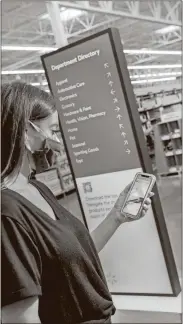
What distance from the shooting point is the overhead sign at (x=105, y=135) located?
1.24 metres

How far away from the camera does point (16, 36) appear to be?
9.61 metres

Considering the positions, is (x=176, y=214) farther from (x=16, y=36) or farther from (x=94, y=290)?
(x=16, y=36)

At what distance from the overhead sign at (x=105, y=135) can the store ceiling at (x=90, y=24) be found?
3.45 m

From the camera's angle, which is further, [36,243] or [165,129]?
[165,129]

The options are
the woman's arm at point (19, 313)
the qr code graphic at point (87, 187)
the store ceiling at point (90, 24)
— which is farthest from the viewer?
the store ceiling at point (90, 24)

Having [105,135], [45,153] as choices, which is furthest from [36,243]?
[105,135]

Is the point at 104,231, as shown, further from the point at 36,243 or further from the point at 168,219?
the point at 168,219

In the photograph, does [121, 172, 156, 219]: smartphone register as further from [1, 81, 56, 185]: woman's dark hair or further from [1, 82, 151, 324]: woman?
[1, 81, 56, 185]: woman's dark hair

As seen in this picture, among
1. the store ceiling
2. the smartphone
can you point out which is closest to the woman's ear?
the smartphone

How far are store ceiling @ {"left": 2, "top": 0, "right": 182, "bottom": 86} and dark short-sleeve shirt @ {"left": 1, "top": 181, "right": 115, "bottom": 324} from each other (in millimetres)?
4114

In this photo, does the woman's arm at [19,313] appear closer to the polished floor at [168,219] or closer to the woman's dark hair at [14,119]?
the woman's dark hair at [14,119]

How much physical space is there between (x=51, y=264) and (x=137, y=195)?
0.25m

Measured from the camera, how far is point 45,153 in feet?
2.75

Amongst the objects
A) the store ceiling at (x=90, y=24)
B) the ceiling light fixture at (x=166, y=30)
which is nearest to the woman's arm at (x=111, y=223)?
the store ceiling at (x=90, y=24)
